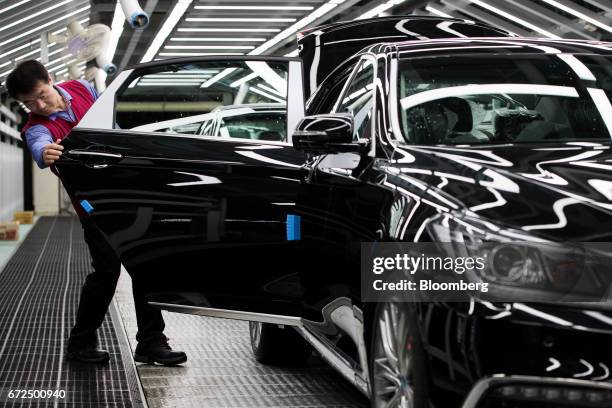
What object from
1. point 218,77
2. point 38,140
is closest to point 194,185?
point 218,77

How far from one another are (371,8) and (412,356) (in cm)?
1559

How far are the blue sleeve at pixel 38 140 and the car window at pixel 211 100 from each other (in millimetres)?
545

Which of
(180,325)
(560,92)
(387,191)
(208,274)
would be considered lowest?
(180,325)

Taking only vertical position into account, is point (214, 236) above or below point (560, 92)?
below

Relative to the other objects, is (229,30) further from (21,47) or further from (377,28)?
(377,28)

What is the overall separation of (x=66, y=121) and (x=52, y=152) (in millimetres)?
670

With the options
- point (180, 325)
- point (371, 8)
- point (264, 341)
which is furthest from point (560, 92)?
point (371, 8)

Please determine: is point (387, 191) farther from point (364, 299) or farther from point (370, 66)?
point (370, 66)

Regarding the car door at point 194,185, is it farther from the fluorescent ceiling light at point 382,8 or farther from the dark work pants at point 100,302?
the fluorescent ceiling light at point 382,8

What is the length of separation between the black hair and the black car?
0.62 m

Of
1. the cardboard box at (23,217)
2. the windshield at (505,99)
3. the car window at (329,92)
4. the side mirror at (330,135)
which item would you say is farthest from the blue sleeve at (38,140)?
the cardboard box at (23,217)

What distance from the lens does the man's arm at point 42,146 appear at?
5.46m

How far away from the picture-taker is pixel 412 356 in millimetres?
3090

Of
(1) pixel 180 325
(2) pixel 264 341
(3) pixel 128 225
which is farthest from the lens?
(1) pixel 180 325
